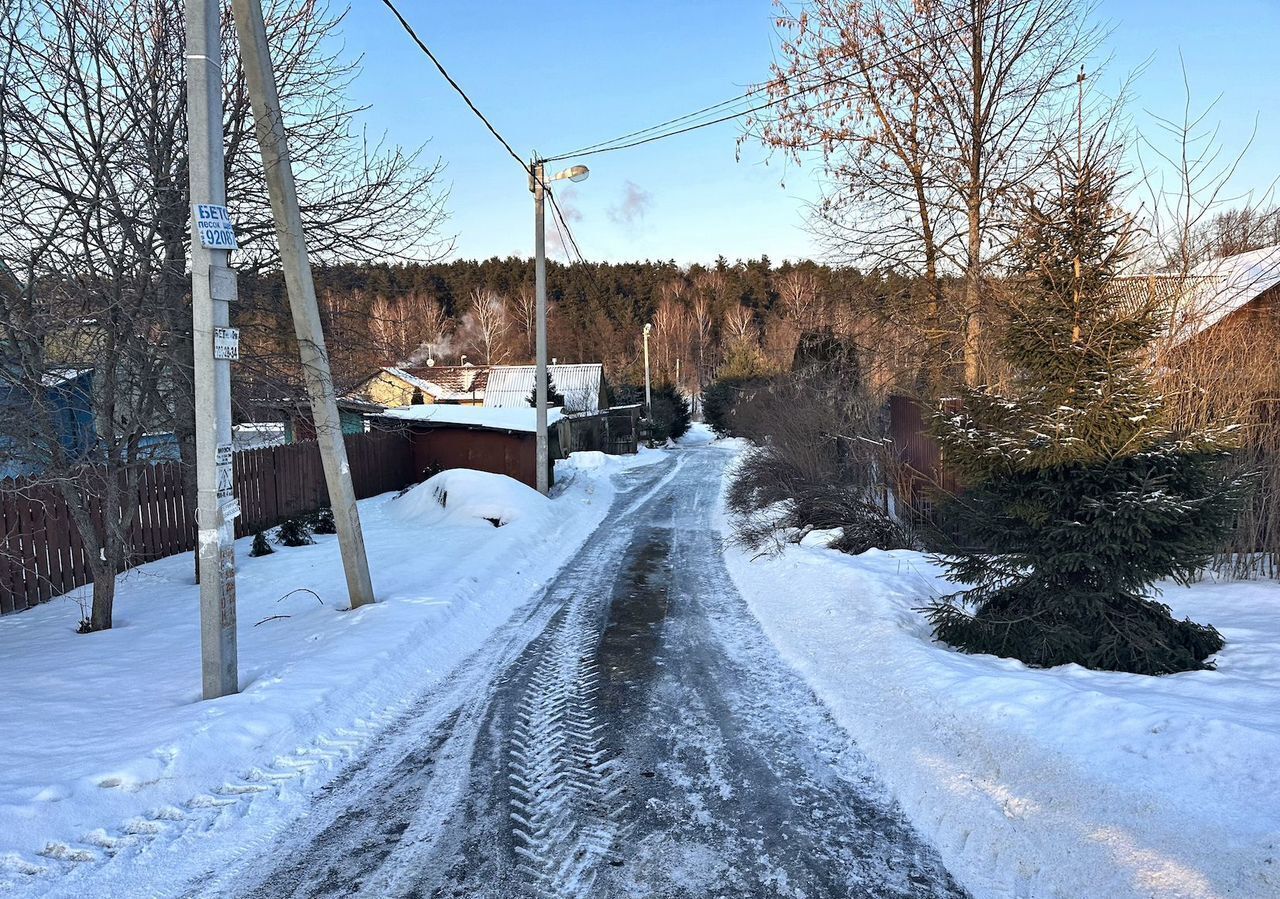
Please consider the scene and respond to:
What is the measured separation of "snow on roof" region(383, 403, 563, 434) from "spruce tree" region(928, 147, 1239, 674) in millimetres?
14035

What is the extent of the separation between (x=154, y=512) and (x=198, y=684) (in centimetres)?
707

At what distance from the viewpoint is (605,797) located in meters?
3.82

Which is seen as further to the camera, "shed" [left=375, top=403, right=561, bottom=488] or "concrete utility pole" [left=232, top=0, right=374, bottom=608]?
"shed" [left=375, top=403, right=561, bottom=488]

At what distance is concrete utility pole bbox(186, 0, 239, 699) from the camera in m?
4.82

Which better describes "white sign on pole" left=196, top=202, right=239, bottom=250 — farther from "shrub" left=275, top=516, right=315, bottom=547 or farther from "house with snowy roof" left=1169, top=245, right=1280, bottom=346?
"shrub" left=275, top=516, right=315, bottom=547

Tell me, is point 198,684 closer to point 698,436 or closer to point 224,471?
point 224,471

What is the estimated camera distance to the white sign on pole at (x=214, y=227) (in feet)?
15.7

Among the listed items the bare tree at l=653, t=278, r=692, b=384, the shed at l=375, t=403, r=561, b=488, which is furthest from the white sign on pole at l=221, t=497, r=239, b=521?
the bare tree at l=653, t=278, r=692, b=384

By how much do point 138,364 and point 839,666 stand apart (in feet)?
24.2

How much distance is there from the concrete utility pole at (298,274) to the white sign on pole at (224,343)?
82.6 inches

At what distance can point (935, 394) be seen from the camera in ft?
22.4

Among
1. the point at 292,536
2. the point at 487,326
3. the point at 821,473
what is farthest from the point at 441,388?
the point at 821,473

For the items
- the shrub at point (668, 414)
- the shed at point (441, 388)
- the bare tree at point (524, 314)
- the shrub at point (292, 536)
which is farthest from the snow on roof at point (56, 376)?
the bare tree at point (524, 314)

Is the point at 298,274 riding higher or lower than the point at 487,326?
lower
